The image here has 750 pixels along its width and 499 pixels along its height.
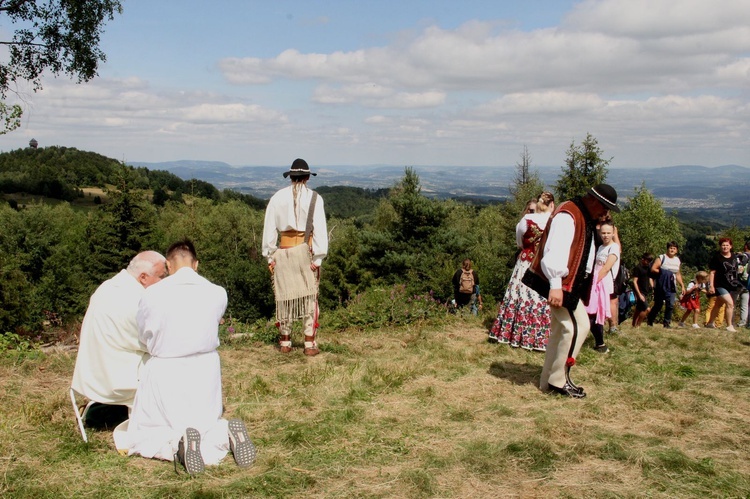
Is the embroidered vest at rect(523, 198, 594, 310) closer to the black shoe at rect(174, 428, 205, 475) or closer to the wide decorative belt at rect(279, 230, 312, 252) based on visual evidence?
the wide decorative belt at rect(279, 230, 312, 252)

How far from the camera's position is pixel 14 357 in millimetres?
6133

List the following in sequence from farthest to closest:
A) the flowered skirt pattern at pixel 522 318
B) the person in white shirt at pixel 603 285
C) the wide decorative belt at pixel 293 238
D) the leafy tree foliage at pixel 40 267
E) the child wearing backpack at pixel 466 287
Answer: the leafy tree foliage at pixel 40 267
the child wearing backpack at pixel 466 287
the person in white shirt at pixel 603 285
the flowered skirt pattern at pixel 522 318
the wide decorative belt at pixel 293 238

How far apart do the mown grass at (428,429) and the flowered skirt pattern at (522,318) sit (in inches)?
9.9

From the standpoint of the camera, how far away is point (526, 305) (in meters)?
7.01

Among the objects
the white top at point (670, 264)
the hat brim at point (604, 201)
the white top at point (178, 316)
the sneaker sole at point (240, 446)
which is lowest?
the sneaker sole at point (240, 446)

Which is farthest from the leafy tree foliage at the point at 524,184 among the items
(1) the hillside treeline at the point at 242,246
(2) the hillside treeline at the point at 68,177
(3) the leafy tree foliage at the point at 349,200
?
(3) the leafy tree foliage at the point at 349,200

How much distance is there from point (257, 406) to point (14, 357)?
3.21m

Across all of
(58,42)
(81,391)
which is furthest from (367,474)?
(58,42)

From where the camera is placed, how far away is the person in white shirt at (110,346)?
406 centimetres

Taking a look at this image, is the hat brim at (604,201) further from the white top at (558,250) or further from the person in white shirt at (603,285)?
the person in white shirt at (603,285)

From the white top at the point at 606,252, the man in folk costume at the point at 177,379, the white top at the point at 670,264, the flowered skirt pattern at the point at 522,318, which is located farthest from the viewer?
the white top at the point at 670,264

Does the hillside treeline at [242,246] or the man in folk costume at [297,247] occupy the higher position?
the man in folk costume at [297,247]

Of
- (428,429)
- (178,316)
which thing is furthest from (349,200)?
(178,316)

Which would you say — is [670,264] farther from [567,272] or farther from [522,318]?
[567,272]
